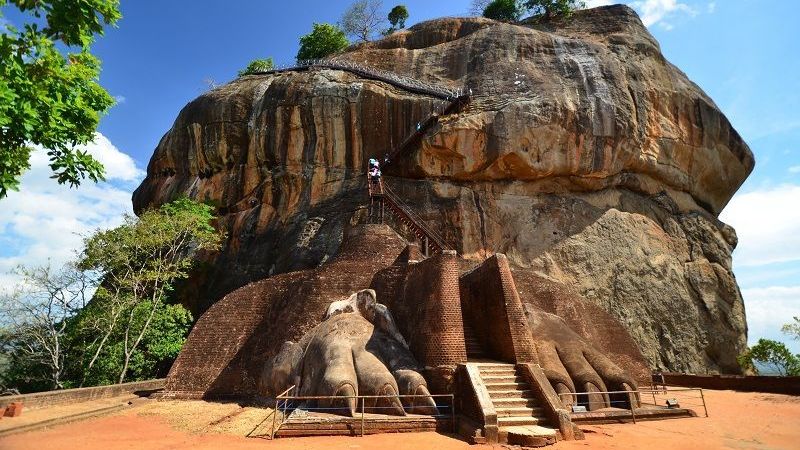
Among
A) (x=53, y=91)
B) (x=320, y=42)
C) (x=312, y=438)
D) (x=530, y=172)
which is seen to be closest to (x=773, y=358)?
(x=530, y=172)

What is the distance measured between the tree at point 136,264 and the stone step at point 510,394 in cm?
1285

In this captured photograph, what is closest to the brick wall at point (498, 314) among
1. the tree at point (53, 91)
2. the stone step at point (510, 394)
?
the stone step at point (510, 394)

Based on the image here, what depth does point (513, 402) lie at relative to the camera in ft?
26.8

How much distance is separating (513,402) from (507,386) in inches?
14.8

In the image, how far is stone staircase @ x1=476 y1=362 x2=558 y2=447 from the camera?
23.0 ft

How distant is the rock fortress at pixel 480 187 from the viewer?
45.7 feet

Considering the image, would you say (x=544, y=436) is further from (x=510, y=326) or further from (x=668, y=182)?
(x=668, y=182)

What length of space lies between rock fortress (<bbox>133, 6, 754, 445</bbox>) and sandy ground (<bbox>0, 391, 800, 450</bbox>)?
258 centimetres

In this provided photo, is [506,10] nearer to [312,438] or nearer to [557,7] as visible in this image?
[557,7]

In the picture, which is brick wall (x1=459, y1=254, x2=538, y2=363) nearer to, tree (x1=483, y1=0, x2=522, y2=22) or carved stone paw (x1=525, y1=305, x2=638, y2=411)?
carved stone paw (x1=525, y1=305, x2=638, y2=411)

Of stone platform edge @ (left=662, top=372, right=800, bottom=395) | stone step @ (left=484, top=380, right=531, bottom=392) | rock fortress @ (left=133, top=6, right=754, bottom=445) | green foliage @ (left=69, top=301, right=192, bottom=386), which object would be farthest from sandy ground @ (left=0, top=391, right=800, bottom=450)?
green foliage @ (left=69, top=301, right=192, bottom=386)

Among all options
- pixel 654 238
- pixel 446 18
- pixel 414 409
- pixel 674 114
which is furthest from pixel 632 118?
pixel 414 409

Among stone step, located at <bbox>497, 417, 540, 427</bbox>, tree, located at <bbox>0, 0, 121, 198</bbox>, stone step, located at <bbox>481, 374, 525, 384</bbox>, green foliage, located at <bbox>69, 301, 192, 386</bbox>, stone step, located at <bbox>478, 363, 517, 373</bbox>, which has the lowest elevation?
stone step, located at <bbox>497, 417, 540, 427</bbox>

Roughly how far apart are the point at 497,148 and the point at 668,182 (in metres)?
10.6
